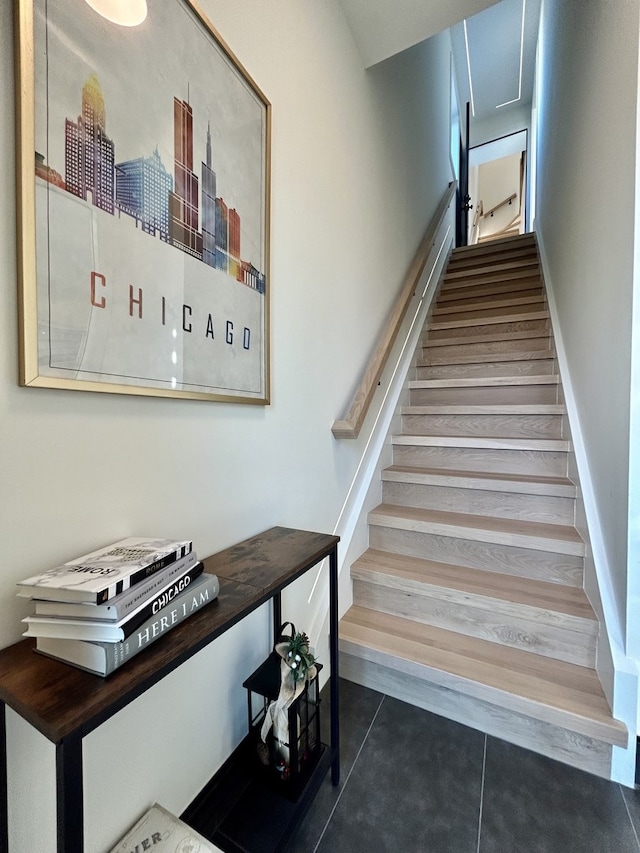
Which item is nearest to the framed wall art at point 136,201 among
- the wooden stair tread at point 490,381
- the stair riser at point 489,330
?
the wooden stair tread at point 490,381

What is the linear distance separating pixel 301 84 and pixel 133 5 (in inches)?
29.4

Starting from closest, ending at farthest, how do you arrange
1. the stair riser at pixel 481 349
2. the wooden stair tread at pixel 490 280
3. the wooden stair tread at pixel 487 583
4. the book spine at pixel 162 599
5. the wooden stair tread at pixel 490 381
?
1. the book spine at pixel 162 599
2. the wooden stair tread at pixel 487 583
3. the wooden stair tread at pixel 490 381
4. the stair riser at pixel 481 349
5. the wooden stair tread at pixel 490 280

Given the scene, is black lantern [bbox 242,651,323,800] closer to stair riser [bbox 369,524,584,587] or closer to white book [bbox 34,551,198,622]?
white book [bbox 34,551,198,622]

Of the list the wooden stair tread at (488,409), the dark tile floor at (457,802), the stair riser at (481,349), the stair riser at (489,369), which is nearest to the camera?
the dark tile floor at (457,802)

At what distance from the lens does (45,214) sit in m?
0.59

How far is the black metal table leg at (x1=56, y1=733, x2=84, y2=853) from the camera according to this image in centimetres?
43

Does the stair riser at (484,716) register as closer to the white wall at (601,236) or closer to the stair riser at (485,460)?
the white wall at (601,236)

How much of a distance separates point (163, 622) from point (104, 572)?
0.12m

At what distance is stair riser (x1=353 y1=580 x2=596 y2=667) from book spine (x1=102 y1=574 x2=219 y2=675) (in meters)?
1.09

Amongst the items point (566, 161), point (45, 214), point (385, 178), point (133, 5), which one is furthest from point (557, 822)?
point (566, 161)

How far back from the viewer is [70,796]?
442 millimetres

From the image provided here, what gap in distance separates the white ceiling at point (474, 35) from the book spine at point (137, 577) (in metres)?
2.14

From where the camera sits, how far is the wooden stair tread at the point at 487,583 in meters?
1.30

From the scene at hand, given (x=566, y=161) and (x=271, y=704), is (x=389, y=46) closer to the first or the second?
(x=566, y=161)
